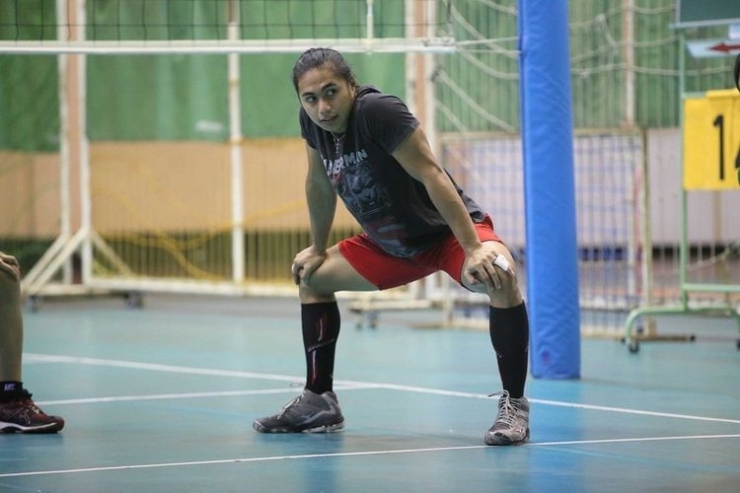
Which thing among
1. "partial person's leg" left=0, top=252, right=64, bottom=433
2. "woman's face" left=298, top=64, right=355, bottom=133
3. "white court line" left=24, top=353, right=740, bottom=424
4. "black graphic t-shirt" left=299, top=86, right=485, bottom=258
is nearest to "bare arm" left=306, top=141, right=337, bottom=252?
"black graphic t-shirt" left=299, top=86, right=485, bottom=258

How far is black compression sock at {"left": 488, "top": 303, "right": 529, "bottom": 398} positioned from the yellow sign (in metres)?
3.27

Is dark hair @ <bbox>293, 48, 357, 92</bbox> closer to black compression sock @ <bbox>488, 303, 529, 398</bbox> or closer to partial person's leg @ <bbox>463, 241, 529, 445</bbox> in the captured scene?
partial person's leg @ <bbox>463, 241, 529, 445</bbox>

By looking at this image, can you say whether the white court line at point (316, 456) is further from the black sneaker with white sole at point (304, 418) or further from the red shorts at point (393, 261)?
the red shorts at point (393, 261)

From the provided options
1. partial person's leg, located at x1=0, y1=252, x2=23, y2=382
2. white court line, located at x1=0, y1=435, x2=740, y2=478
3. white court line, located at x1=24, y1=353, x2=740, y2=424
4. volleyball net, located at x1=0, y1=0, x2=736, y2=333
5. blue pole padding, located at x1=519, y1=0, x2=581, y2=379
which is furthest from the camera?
volleyball net, located at x1=0, y1=0, x2=736, y2=333

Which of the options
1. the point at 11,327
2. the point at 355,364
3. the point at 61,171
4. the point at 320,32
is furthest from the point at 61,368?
the point at 61,171

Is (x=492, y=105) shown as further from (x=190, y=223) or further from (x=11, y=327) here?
(x=11, y=327)

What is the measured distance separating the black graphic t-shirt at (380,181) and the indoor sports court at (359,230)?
0.07 m

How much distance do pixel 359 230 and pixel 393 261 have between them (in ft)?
23.4

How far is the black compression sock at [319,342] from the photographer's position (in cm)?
593

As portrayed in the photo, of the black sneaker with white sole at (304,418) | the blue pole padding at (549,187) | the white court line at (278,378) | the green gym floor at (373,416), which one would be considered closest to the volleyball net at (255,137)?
the green gym floor at (373,416)

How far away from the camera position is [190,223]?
45.6ft

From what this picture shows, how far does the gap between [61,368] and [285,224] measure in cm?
516

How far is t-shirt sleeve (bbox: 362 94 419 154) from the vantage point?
17.3 ft

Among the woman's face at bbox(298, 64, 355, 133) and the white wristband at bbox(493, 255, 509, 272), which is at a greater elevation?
the woman's face at bbox(298, 64, 355, 133)
